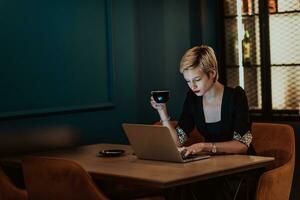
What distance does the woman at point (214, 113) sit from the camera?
3.33 metres

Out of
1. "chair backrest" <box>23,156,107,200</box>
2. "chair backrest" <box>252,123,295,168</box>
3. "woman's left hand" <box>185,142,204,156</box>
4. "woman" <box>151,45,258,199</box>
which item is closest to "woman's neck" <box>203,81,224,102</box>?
"woman" <box>151,45,258,199</box>

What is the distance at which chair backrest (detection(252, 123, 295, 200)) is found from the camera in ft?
10.2

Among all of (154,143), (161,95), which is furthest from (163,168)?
(161,95)

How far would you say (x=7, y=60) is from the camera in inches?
155

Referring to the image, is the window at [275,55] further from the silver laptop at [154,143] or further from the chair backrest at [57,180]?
the chair backrest at [57,180]

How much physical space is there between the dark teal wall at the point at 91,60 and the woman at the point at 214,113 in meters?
0.98

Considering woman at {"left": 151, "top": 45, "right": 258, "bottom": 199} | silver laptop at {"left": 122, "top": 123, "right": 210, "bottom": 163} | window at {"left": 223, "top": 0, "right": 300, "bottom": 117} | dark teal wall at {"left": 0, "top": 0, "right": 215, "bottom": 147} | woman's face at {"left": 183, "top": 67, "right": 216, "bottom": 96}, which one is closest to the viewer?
silver laptop at {"left": 122, "top": 123, "right": 210, "bottom": 163}

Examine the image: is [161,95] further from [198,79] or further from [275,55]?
[275,55]

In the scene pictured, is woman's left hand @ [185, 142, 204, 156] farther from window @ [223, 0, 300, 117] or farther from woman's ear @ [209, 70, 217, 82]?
window @ [223, 0, 300, 117]

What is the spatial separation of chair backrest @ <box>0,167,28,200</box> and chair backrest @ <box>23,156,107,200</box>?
0.37m

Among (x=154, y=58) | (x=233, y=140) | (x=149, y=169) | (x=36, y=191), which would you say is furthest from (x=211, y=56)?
(x=154, y=58)

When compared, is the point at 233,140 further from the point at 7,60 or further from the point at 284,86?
the point at 284,86

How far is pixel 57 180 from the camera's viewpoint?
2.81 m

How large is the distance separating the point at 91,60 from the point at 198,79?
134cm
